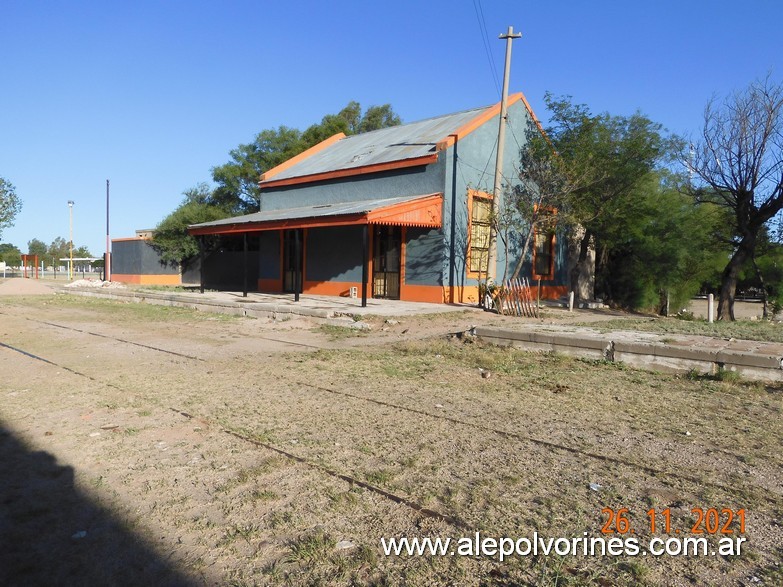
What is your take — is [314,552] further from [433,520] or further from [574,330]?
[574,330]

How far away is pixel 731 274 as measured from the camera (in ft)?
62.3

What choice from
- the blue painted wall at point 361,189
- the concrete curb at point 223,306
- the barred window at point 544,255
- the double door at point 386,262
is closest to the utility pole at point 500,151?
the blue painted wall at point 361,189

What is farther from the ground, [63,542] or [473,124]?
[473,124]

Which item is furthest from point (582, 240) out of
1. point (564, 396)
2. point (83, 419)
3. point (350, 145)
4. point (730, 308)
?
point (83, 419)

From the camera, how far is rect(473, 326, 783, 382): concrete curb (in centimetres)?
707

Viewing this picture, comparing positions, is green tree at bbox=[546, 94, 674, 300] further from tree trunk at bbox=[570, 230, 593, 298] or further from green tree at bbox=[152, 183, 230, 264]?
green tree at bbox=[152, 183, 230, 264]

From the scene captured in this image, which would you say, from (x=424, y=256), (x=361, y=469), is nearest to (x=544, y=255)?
(x=424, y=256)

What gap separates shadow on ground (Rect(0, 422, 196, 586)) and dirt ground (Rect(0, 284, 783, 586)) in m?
0.01

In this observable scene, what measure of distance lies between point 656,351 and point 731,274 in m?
13.7

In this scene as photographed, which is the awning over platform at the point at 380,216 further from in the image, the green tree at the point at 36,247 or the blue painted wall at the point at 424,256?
the green tree at the point at 36,247

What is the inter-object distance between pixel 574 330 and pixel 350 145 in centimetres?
1692

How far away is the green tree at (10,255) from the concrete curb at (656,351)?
89.5 m

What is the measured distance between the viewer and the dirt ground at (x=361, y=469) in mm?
2783

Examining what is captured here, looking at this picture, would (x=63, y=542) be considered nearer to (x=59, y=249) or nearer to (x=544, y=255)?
(x=544, y=255)
